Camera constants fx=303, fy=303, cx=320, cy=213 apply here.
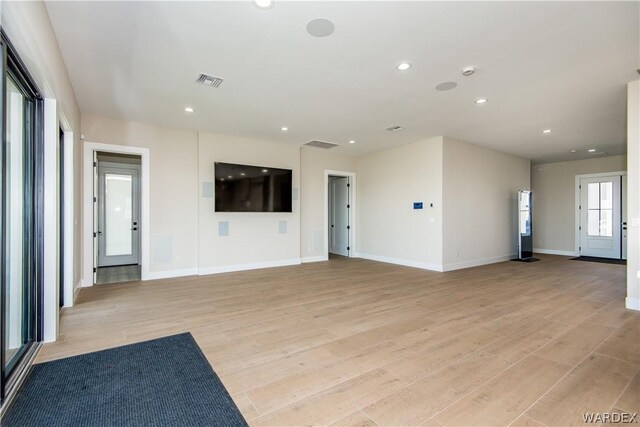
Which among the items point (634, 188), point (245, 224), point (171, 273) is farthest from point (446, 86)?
point (171, 273)

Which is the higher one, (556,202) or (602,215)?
(556,202)

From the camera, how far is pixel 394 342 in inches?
111

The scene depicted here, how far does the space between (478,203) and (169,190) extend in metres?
6.73

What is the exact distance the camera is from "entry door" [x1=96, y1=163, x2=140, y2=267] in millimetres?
6987

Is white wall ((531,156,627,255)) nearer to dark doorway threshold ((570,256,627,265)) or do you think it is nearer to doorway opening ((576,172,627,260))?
doorway opening ((576,172,627,260))

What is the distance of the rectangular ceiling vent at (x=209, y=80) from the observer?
3.62 m

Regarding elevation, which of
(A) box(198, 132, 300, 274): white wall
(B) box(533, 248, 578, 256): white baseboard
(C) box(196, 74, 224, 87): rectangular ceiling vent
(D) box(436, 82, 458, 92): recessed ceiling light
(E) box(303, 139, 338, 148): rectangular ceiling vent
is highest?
(C) box(196, 74, 224, 87): rectangular ceiling vent

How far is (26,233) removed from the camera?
268 cm

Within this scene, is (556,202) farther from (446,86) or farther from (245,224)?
(245,224)

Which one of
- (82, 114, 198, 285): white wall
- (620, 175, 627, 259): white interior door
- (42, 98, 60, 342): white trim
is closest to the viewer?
(42, 98, 60, 342): white trim

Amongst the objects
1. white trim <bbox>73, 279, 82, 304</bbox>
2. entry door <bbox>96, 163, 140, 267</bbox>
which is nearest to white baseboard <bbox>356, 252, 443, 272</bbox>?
entry door <bbox>96, 163, 140, 267</bbox>

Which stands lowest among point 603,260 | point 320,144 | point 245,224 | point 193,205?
point 603,260

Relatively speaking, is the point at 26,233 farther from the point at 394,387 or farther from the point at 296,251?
the point at 296,251

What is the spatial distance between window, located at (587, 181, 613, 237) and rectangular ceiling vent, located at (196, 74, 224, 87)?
10.0 metres
